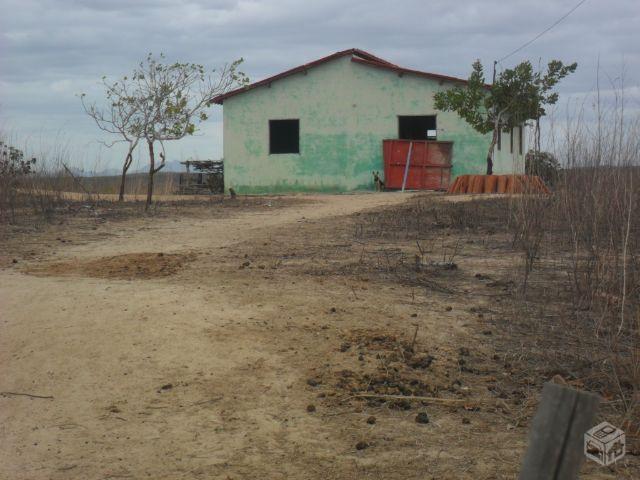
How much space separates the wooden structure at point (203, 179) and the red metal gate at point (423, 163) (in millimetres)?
6405

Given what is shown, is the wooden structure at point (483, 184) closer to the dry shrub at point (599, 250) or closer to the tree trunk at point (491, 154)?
the tree trunk at point (491, 154)

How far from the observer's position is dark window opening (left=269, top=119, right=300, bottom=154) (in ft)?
75.4

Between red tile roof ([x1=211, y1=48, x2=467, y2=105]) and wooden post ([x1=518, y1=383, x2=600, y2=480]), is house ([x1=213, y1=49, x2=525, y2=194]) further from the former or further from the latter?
wooden post ([x1=518, y1=383, x2=600, y2=480])

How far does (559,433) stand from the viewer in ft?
7.04

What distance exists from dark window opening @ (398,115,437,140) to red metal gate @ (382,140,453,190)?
867mm

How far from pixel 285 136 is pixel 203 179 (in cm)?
341

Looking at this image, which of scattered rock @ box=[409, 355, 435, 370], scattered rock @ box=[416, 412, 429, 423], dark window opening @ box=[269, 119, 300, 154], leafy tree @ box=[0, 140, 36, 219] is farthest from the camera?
dark window opening @ box=[269, 119, 300, 154]

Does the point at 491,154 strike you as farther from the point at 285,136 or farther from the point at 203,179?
the point at 203,179

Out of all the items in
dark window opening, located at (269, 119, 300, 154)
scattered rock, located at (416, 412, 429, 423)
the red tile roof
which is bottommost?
scattered rock, located at (416, 412, 429, 423)

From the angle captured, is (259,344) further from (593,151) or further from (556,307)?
(593,151)

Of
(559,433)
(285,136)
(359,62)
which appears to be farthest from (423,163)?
(559,433)

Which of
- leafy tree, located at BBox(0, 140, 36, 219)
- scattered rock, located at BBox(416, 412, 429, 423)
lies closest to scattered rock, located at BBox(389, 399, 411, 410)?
scattered rock, located at BBox(416, 412, 429, 423)

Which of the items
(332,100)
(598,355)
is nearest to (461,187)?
(332,100)

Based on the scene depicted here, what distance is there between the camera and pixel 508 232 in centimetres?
991
